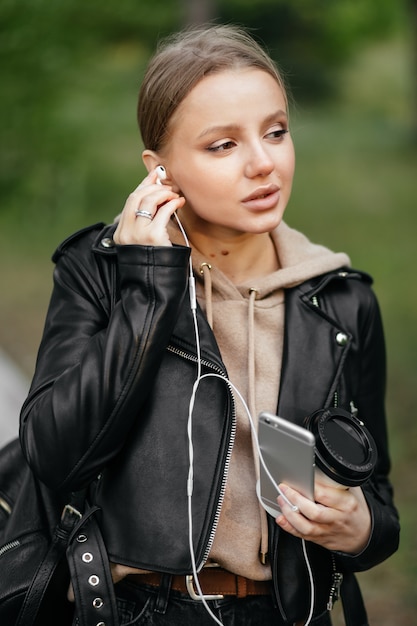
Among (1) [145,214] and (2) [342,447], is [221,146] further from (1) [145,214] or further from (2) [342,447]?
(2) [342,447]

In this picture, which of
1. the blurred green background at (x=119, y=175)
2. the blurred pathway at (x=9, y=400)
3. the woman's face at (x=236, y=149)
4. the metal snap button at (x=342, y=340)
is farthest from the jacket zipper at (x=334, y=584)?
the blurred pathway at (x=9, y=400)

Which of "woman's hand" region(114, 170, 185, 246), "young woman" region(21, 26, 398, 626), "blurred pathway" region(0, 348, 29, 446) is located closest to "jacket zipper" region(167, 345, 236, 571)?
"young woman" region(21, 26, 398, 626)

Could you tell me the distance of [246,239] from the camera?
2281 millimetres

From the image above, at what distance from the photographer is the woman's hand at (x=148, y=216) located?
2014 millimetres

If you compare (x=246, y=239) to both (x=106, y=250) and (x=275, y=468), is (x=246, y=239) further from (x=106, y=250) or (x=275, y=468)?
(x=275, y=468)

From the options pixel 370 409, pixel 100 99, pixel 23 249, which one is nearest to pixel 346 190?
pixel 100 99

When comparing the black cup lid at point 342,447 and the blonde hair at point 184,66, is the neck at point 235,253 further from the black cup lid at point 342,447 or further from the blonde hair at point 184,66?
the black cup lid at point 342,447

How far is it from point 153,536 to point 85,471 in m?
0.22

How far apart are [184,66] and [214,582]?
1.25 metres

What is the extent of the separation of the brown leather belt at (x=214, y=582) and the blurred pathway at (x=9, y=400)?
220 cm

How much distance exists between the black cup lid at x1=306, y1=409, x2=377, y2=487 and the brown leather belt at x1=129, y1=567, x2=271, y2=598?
404 mm

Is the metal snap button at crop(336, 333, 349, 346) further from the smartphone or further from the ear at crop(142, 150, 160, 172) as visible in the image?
the ear at crop(142, 150, 160, 172)

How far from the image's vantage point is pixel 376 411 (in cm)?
237

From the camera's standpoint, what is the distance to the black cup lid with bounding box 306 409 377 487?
185 cm
